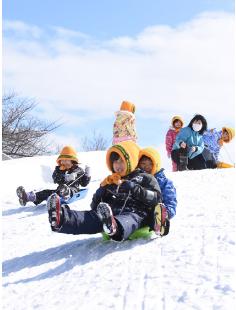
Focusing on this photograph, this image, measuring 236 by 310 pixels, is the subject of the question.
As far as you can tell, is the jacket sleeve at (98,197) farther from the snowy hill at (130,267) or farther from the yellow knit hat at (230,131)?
the yellow knit hat at (230,131)

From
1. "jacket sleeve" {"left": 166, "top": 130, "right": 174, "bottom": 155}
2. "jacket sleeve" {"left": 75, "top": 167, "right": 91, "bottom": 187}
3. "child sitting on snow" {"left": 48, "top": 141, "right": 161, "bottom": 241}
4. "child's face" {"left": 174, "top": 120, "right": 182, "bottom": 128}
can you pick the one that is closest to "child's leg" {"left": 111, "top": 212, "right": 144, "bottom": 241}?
"child sitting on snow" {"left": 48, "top": 141, "right": 161, "bottom": 241}

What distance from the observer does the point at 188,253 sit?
11.4 feet

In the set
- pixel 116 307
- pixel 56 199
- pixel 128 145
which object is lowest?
pixel 116 307

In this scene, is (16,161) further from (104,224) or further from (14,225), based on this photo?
(104,224)

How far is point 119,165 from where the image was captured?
4.34 m

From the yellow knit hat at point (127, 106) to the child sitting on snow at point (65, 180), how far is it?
2.69m

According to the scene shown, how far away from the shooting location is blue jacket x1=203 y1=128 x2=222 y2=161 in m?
10.2

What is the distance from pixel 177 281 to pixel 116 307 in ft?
1.39

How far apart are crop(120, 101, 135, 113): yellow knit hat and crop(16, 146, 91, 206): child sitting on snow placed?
269cm

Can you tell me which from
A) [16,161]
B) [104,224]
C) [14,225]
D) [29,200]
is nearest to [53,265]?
[104,224]

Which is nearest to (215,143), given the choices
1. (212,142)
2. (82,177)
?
(212,142)

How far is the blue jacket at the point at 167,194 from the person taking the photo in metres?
4.42

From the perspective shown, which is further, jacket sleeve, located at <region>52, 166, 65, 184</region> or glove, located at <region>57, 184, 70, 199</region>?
jacket sleeve, located at <region>52, 166, 65, 184</region>

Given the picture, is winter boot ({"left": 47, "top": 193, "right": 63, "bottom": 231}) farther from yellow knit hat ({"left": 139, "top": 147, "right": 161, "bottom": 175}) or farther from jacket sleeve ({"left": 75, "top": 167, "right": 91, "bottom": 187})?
jacket sleeve ({"left": 75, "top": 167, "right": 91, "bottom": 187})
